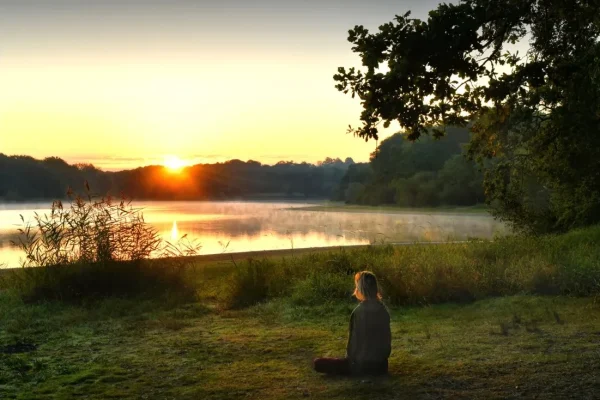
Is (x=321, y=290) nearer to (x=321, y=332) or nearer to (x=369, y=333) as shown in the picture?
(x=321, y=332)

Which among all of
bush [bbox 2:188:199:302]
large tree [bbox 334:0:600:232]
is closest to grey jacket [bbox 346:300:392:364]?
large tree [bbox 334:0:600:232]

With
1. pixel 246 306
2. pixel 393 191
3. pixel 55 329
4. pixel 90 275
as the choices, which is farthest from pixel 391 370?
pixel 393 191

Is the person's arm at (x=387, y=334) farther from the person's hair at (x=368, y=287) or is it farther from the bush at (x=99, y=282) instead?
the bush at (x=99, y=282)

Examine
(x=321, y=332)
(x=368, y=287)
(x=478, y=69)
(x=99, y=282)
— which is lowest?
(x=321, y=332)

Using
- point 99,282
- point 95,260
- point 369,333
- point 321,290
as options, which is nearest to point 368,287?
point 369,333

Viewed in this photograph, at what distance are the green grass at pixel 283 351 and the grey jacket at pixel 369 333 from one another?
25cm

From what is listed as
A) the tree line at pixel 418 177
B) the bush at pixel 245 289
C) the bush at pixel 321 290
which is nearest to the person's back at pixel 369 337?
the bush at pixel 321 290

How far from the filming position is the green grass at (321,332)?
225 inches

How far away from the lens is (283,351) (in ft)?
23.6

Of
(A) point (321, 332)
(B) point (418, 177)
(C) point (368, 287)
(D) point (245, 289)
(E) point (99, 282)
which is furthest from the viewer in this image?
(B) point (418, 177)

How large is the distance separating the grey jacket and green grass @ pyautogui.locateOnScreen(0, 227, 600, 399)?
0.90 feet

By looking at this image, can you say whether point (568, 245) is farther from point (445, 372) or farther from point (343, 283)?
point (445, 372)

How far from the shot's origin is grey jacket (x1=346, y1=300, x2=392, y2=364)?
579cm

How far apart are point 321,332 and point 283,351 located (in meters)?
1.19
